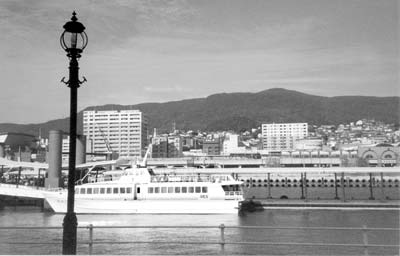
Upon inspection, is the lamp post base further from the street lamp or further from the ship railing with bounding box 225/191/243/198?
the ship railing with bounding box 225/191/243/198

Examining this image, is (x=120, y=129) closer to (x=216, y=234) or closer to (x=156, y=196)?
(x=156, y=196)

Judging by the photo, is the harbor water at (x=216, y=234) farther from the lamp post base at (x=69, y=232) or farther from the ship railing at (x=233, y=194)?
the ship railing at (x=233, y=194)

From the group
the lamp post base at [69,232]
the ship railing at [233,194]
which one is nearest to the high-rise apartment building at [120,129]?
the ship railing at [233,194]

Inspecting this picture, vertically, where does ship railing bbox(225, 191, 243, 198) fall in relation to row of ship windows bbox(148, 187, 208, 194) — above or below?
below

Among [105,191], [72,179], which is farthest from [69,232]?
[105,191]

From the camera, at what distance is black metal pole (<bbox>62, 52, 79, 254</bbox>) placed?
6293mm

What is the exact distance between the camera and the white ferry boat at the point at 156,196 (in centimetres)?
3106

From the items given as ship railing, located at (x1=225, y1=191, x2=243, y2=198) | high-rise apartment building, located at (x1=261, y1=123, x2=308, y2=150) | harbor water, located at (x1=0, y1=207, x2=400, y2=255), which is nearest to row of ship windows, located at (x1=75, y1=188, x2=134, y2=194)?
harbor water, located at (x1=0, y1=207, x2=400, y2=255)

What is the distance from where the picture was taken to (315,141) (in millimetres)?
149250

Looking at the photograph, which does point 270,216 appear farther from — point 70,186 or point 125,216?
point 70,186

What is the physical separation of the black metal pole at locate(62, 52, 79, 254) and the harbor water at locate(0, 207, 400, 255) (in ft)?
3.84

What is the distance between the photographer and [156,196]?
3225 centimetres

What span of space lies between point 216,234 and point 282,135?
149 metres

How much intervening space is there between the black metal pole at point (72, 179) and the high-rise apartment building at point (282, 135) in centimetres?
15081
